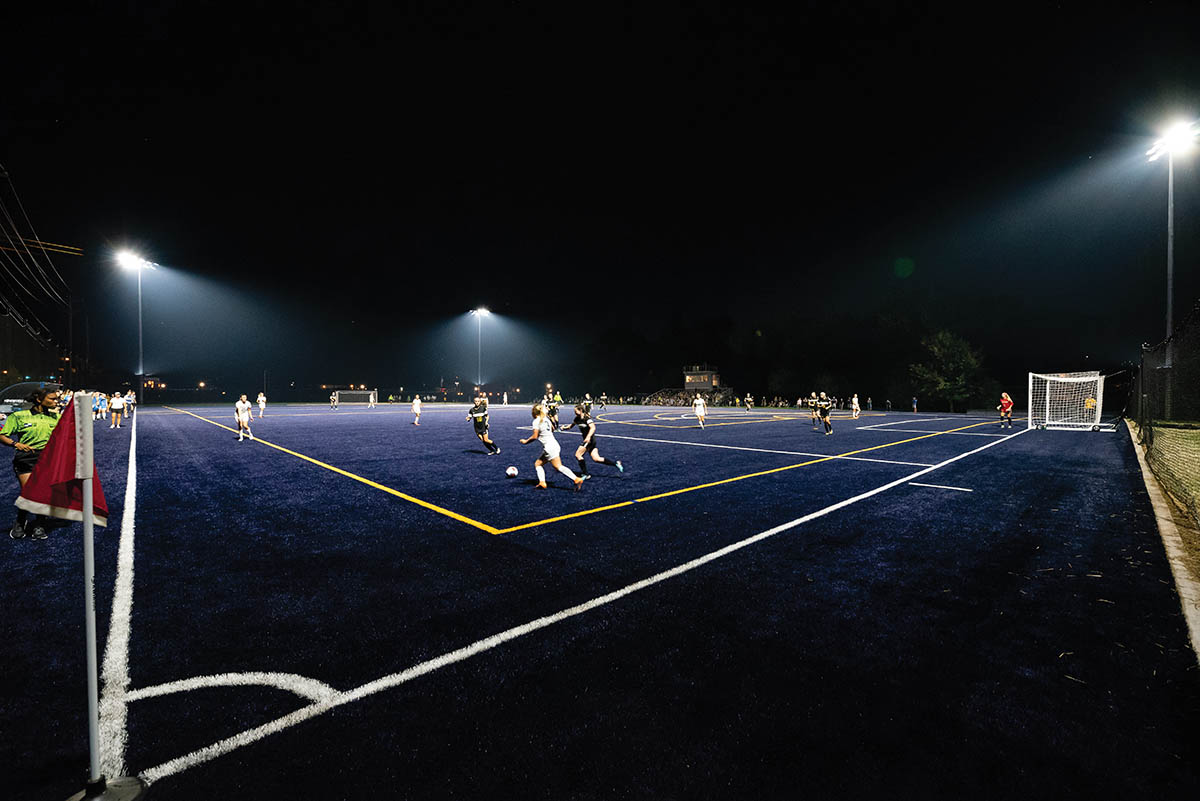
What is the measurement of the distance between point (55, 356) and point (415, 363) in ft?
157

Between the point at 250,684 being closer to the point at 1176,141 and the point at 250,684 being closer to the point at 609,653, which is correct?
the point at 609,653

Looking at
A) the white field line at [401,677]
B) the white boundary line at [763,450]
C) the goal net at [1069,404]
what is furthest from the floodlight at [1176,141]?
the white field line at [401,677]

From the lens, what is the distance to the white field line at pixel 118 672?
2548 mm

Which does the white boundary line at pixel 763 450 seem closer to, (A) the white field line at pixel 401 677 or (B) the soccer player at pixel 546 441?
(B) the soccer player at pixel 546 441

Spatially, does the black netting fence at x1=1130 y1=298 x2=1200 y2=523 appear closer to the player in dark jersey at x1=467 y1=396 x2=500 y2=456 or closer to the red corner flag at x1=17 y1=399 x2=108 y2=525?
the red corner flag at x1=17 y1=399 x2=108 y2=525

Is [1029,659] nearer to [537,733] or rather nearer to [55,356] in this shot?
→ [537,733]

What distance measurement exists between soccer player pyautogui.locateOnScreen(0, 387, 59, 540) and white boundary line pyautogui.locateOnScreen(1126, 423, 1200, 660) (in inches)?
481

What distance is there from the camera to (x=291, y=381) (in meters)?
78.7

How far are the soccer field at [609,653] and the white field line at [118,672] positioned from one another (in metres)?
0.02

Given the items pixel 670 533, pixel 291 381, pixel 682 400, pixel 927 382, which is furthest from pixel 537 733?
pixel 291 381

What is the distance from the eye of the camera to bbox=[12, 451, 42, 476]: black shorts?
21.3 feet

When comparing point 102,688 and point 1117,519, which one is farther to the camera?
point 1117,519

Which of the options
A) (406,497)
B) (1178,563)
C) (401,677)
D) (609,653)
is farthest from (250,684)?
(1178,563)

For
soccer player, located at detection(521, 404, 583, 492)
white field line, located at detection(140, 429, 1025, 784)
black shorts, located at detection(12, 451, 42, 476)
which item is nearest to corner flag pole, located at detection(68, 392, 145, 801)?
white field line, located at detection(140, 429, 1025, 784)
